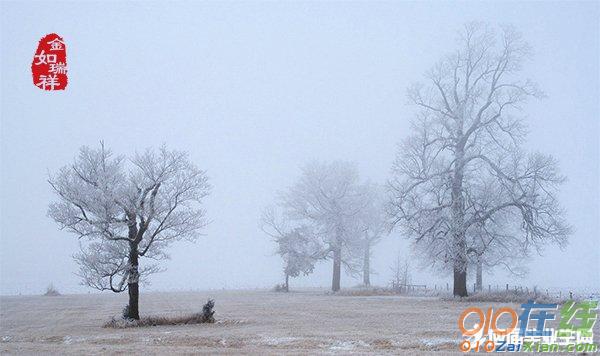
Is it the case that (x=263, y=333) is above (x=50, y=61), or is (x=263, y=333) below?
below

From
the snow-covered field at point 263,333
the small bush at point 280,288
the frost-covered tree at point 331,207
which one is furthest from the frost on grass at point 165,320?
the small bush at point 280,288

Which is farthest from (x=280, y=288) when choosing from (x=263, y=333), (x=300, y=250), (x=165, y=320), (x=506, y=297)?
(x=263, y=333)

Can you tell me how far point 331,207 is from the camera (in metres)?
58.1

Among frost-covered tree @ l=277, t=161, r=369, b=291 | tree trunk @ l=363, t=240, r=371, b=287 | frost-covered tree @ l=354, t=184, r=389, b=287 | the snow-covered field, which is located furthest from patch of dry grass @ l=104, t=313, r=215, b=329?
tree trunk @ l=363, t=240, r=371, b=287

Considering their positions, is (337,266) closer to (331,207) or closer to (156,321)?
(331,207)

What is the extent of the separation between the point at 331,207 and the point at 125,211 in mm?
32502

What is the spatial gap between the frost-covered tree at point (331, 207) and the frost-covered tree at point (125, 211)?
29.5 metres

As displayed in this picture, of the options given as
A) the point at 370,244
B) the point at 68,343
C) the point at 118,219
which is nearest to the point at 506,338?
the point at 68,343

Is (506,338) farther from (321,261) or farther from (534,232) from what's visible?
(321,261)

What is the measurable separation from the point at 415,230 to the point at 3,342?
26.8 meters

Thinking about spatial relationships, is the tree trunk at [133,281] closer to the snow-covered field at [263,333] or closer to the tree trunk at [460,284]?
the snow-covered field at [263,333]

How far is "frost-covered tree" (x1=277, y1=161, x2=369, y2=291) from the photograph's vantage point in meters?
57.2

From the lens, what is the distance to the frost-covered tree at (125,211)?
27.2m

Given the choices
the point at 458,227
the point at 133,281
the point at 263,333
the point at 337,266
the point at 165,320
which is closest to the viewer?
the point at 263,333
